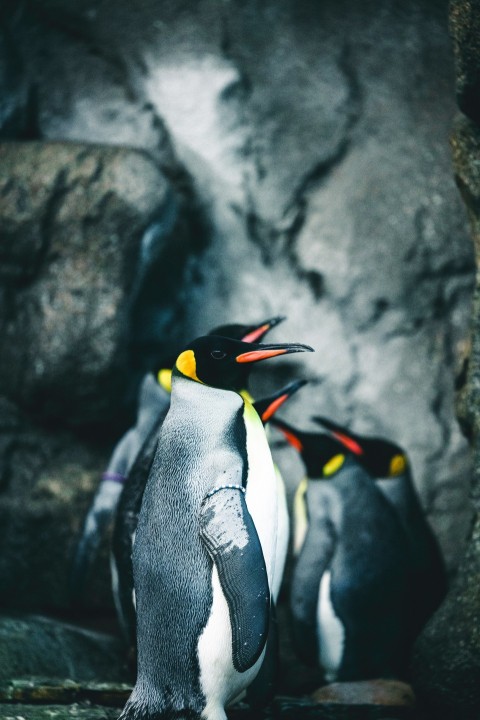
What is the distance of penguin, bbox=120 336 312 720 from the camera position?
7.57ft

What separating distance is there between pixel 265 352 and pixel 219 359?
13 cm

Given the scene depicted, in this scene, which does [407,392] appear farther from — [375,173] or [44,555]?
[44,555]

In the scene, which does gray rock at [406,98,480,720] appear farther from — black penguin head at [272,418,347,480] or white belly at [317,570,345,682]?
black penguin head at [272,418,347,480]

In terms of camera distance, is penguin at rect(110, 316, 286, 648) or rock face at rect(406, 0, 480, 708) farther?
penguin at rect(110, 316, 286, 648)

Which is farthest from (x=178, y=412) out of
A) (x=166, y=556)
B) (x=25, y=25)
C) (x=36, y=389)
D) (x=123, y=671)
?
(x=25, y=25)

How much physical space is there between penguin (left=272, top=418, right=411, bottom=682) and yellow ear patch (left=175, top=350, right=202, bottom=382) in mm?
1268

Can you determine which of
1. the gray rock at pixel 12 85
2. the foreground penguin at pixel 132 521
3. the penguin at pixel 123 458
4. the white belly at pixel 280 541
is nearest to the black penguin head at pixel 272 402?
the foreground penguin at pixel 132 521

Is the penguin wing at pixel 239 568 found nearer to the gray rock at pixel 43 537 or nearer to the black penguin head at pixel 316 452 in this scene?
the black penguin head at pixel 316 452

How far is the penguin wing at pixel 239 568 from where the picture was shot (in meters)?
2.26

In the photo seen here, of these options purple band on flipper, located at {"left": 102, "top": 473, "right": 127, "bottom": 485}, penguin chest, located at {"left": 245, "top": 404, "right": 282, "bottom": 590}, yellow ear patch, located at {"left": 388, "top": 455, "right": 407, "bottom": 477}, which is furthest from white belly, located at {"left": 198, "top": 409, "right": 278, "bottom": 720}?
yellow ear patch, located at {"left": 388, "top": 455, "right": 407, "bottom": 477}

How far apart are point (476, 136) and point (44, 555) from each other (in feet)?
8.13

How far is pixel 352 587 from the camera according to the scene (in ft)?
11.5

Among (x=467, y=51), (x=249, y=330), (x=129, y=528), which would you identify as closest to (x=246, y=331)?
(x=249, y=330)

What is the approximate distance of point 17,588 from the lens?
4.06m
